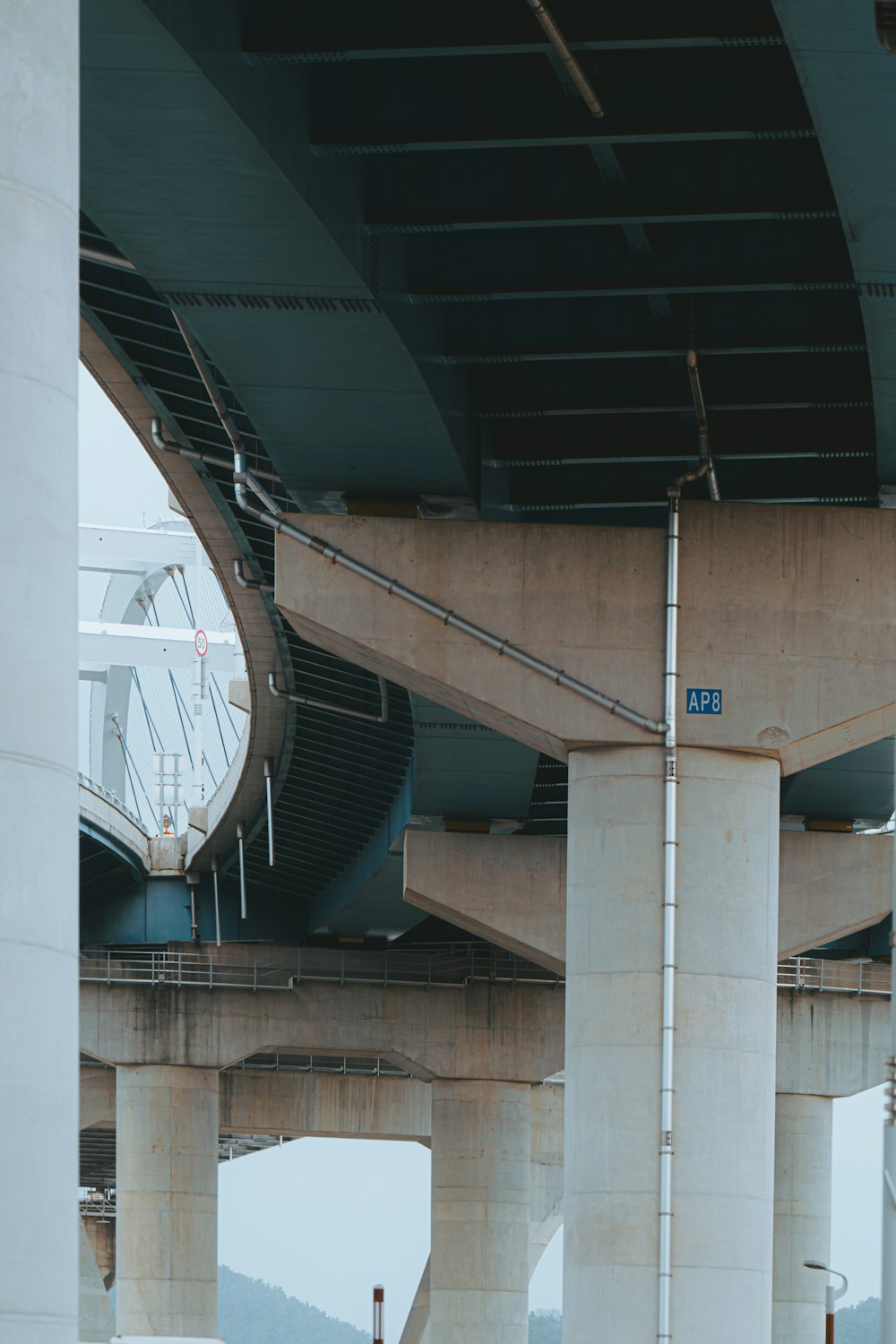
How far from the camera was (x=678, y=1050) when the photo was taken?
23.9m

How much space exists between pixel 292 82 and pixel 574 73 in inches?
92.8

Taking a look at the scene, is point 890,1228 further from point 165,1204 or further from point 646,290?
point 165,1204

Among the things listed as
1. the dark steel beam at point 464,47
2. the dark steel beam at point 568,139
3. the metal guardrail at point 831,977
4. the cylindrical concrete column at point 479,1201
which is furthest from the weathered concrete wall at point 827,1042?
the dark steel beam at point 464,47

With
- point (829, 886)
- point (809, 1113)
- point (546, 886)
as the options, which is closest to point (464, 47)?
point (546, 886)

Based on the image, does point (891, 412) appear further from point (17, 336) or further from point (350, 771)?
point (350, 771)

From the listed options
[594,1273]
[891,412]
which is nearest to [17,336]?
[891,412]

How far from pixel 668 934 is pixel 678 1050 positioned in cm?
117

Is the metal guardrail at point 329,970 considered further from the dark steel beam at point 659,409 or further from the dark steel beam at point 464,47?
the dark steel beam at point 464,47

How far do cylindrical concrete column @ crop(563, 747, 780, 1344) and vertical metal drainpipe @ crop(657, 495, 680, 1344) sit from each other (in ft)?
0.25

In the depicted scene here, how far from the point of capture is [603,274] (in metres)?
21.1

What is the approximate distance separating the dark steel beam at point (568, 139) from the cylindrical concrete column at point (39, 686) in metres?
9.16

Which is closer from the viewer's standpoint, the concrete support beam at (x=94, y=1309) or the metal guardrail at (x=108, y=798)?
the metal guardrail at (x=108, y=798)

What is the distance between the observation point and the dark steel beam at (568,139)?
1738cm

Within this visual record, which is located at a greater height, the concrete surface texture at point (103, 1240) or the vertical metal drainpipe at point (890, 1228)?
the vertical metal drainpipe at point (890, 1228)
